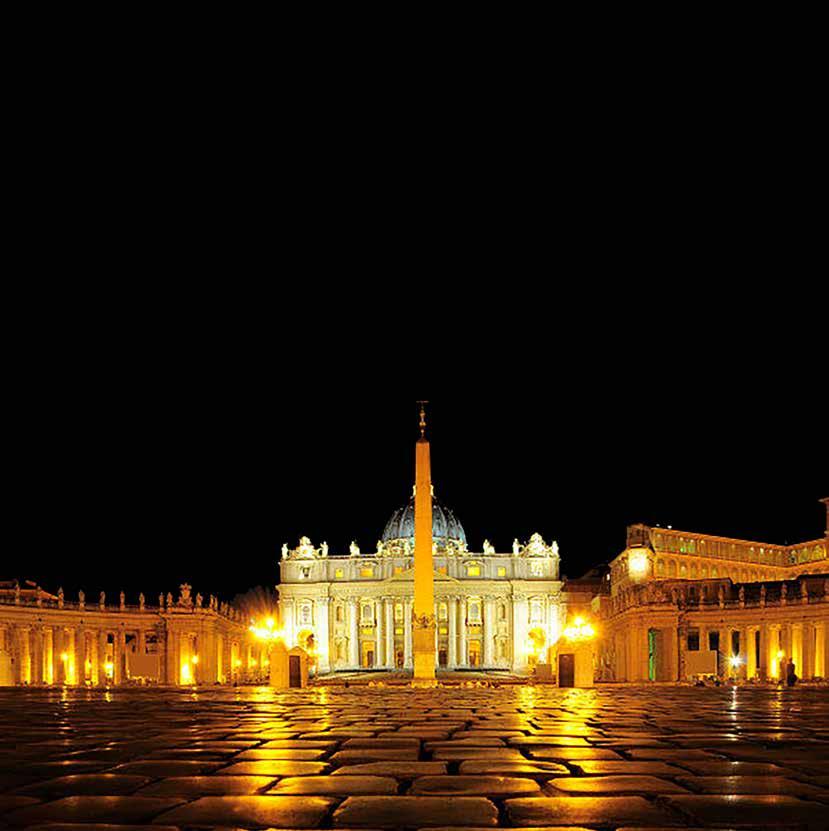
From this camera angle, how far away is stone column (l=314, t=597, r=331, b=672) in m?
142

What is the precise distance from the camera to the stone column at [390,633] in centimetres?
13888

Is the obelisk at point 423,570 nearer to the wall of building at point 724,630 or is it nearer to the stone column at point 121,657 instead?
the wall of building at point 724,630

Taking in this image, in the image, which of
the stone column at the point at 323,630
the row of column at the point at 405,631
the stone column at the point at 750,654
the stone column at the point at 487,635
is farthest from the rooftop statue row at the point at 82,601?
the stone column at the point at 487,635

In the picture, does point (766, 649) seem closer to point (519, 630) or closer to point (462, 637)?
point (519, 630)

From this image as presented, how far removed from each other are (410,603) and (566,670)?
9693cm

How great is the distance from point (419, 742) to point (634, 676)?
7200 cm

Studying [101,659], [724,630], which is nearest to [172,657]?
[101,659]

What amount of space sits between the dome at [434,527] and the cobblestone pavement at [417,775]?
131673 mm

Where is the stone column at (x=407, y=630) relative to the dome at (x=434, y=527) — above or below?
below

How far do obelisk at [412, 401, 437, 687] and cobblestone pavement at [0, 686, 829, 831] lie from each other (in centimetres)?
3468

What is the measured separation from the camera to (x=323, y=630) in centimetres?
14275

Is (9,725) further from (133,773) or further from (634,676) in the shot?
(634,676)

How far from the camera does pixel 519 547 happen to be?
470 feet

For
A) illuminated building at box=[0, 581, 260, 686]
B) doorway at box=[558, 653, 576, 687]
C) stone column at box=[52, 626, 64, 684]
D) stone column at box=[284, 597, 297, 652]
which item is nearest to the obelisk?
doorway at box=[558, 653, 576, 687]
